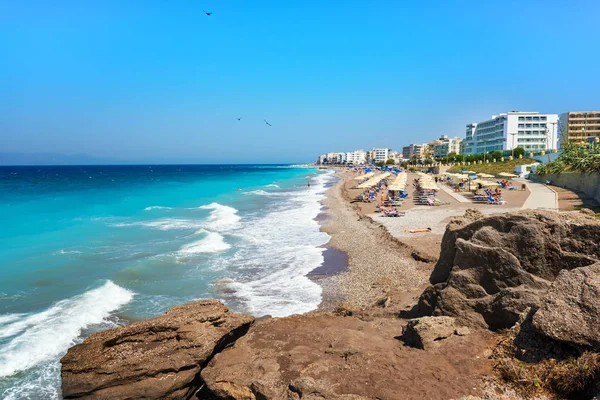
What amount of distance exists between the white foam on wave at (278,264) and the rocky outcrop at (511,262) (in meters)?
5.34

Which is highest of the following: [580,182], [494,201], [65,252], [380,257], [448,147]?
[448,147]

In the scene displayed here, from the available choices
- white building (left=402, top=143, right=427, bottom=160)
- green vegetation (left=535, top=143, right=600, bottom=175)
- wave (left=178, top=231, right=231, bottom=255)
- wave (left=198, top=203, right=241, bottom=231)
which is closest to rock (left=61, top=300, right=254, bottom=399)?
wave (left=178, top=231, right=231, bottom=255)

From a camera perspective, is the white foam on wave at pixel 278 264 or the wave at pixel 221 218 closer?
the white foam on wave at pixel 278 264

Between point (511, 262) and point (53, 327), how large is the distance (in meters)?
10.7

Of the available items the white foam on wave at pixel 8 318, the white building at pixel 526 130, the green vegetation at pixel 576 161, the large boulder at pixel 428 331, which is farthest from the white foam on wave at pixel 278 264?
the white building at pixel 526 130

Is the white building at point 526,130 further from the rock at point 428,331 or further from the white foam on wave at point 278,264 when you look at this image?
the rock at point 428,331

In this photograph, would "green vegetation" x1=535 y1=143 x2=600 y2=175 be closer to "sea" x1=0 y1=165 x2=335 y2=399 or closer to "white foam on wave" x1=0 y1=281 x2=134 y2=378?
"sea" x1=0 y1=165 x2=335 y2=399

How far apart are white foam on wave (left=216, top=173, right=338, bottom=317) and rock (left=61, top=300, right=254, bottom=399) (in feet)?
14.2

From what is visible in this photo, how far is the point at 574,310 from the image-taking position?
4.52 meters

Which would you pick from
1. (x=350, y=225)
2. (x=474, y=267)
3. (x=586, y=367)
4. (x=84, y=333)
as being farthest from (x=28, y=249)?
(x=586, y=367)

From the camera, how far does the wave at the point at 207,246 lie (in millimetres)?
18672

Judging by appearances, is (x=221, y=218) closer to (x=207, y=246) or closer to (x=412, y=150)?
(x=207, y=246)

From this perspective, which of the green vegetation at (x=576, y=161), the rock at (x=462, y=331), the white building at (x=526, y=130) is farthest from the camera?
the white building at (x=526, y=130)

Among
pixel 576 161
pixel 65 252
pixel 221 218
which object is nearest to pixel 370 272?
pixel 65 252
